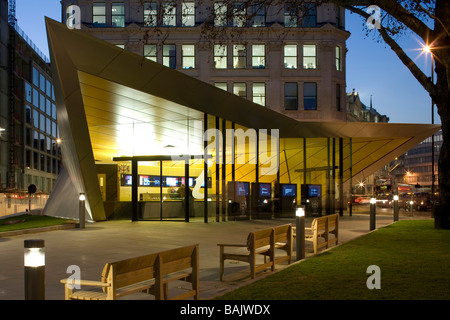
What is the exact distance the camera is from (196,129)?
23844 mm

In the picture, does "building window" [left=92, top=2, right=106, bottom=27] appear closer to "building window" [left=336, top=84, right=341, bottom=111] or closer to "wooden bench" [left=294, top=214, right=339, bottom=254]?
"building window" [left=336, top=84, right=341, bottom=111]

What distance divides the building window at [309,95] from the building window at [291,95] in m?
0.90

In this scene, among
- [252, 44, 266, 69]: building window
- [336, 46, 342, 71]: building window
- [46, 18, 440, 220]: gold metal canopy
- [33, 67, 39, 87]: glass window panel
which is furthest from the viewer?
[33, 67, 39, 87]: glass window panel

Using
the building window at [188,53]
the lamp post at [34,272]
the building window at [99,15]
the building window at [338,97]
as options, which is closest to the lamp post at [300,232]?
the lamp post at [34,272]

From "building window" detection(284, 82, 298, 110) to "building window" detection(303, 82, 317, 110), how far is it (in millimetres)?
896

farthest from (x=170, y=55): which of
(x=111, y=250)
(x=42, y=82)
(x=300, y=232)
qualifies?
(x=300, y=232)

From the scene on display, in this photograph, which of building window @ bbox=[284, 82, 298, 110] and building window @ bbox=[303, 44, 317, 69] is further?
building window @ bbox=[303, 44, 317, 69]

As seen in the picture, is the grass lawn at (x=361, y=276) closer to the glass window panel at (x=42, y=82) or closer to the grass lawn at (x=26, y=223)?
the grass lawn at (x=26, y=223)

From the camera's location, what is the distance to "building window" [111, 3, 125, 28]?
159 ft

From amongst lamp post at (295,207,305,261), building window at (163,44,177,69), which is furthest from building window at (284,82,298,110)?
lamp post at (295,207,305,261)

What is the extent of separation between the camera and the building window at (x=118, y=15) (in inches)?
1902

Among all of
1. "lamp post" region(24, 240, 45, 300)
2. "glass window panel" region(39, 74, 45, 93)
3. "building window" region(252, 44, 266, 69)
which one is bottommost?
"lamp post" region(24, 240, 45, 300)
